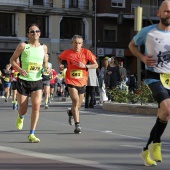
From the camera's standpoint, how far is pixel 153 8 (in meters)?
61.8

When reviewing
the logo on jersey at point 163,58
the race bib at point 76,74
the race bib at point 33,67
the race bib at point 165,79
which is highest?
the logo on jersey at point 163,58

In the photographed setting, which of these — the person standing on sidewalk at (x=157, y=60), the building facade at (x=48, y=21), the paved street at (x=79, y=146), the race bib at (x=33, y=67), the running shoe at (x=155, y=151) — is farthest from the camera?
the building facade at (x=48, y=21)

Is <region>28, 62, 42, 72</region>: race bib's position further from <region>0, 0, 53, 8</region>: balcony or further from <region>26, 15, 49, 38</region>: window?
<region>26, 15, 49, 38</region>: window

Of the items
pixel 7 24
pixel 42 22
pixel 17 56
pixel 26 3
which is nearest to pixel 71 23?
pixel 42 22

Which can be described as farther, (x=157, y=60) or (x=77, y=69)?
(x=77, y=69)

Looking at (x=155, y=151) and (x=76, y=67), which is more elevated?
(x=76, y=67)

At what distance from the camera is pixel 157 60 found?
8.19m

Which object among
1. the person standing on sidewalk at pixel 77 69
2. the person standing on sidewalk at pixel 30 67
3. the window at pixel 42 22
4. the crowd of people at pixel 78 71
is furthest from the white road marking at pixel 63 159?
the window at pixel 42 22

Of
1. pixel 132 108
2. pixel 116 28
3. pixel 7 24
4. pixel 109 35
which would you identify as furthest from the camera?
pixel 116 28

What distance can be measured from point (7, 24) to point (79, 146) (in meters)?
44.2

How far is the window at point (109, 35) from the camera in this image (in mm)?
59525

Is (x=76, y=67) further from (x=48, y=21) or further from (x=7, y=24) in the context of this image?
(x=48, y=21)

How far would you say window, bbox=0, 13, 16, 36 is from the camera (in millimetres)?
53875

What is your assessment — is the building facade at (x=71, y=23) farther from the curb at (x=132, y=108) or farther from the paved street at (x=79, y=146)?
the paved street at (x=79, y=146)
